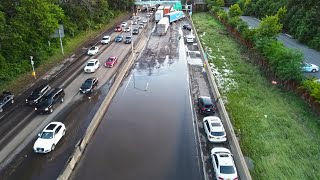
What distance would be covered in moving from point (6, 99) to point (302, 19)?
54.8m

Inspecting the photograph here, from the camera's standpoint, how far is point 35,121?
2789 centimetres

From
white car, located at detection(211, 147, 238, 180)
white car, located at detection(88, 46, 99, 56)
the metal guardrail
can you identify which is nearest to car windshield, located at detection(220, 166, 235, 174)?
white car, located at detection(211, 147, 238, 180)

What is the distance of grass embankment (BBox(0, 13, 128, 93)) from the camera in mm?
35062

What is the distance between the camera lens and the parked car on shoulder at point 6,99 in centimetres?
2976

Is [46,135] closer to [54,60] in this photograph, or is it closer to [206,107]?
[206,107]

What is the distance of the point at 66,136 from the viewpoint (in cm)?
2561

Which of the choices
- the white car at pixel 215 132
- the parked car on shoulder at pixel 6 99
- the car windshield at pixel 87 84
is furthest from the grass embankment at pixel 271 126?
the parked car on shoulder at pixel 6 99

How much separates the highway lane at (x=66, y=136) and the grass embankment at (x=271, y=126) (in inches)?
565

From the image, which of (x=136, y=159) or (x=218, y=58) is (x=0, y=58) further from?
(x=218, y=58)

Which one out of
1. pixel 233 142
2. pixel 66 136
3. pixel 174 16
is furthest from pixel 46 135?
pixel 174 16

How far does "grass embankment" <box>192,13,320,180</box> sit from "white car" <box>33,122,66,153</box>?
15.3m

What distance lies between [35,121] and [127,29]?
44.2 m

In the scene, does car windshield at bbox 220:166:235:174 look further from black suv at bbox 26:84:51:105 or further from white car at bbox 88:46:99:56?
white car at bbox 88:46:99:56

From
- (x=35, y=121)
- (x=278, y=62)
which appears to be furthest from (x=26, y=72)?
(x=278, y=62)
